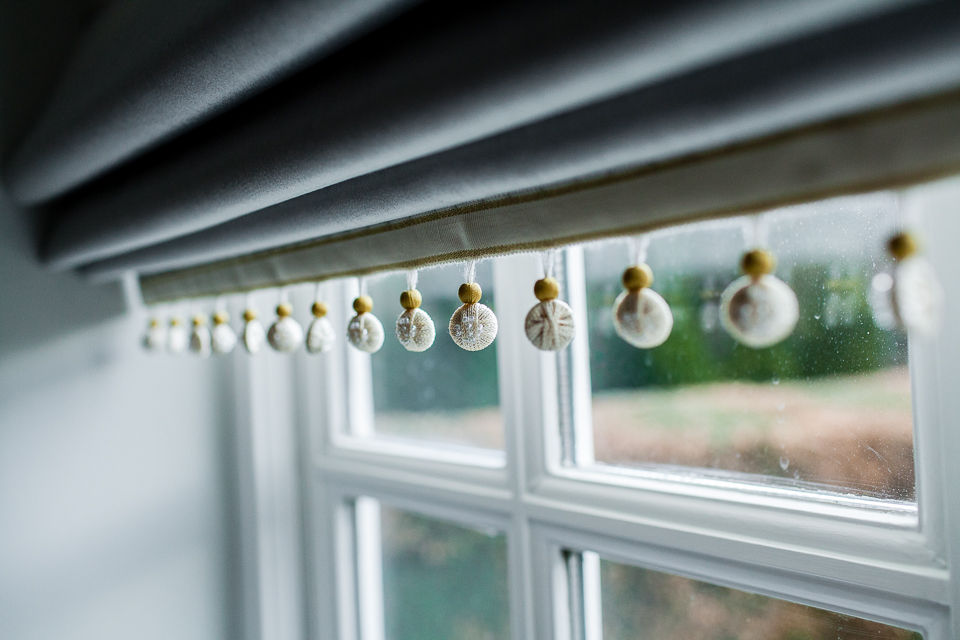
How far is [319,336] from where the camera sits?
77 cm

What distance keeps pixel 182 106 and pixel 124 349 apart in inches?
31.5

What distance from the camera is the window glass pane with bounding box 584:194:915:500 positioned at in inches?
26.1

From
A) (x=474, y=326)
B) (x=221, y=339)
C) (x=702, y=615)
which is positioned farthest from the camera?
(x=221, y=339)

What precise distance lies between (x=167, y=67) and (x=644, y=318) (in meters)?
0.47

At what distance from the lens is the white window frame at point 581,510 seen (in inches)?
22.5

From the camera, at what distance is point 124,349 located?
130 cm

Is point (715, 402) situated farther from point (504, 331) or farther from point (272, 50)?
point (272, 50)

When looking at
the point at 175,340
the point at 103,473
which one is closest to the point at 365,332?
the point at 175,340

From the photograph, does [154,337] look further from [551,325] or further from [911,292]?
[911,292]

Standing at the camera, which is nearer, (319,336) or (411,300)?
(411,300)

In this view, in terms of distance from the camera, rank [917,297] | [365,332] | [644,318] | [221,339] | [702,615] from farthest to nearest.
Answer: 1. [221,339]
2. [702,615]
3. [365,332]
4. [644,318]
5. [917,297]

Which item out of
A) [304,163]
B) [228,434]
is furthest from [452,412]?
[304,163]

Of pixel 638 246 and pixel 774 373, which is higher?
pixel 638 246

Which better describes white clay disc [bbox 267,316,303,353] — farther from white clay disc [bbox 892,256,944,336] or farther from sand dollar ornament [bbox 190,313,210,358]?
white clay disc [bbox 892,256,944,336]
